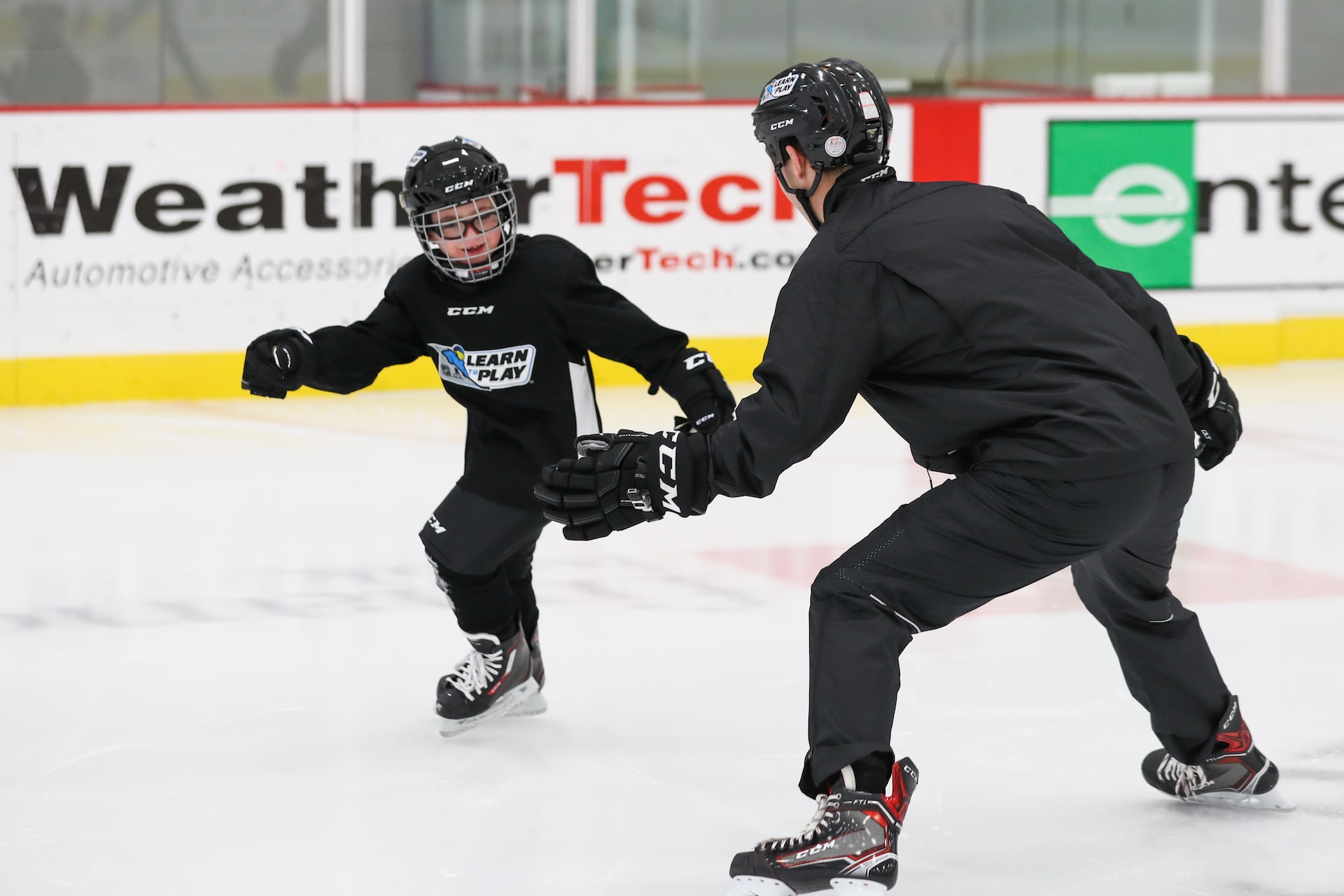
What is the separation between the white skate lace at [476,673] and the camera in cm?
361

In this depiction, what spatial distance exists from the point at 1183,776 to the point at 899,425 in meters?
0.90

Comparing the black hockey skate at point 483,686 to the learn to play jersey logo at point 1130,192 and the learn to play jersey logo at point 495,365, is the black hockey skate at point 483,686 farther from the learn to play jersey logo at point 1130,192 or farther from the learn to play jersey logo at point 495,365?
the learn to play jersey logo at point 1130,192

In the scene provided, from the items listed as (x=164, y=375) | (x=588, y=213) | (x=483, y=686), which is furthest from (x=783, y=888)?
(x=588, y=213)

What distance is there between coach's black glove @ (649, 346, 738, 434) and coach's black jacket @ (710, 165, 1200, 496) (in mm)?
789

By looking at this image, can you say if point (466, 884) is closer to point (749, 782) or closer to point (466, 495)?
point (749, 782)

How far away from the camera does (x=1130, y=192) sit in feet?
29.9

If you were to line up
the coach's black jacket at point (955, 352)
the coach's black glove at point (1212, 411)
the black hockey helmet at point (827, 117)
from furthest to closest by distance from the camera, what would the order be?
the coach's black glove at point (1212, 411) < the black hockey helmet at point (827, 117) < the coach's black jacket at point (955, 352)

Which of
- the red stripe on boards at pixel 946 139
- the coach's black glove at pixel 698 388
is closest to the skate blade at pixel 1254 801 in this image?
the coach's black glove at pixel 698 388

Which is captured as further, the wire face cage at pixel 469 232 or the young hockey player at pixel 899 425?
the wire face cage at pixel 469 232

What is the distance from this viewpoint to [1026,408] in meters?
2.46

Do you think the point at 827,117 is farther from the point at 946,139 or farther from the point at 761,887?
the point at 946,139

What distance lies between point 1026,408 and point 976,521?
168 millimetres

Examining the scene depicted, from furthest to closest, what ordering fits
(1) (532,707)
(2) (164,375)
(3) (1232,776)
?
(2) (164,375), (1) (532,707), (3) (1232,776)

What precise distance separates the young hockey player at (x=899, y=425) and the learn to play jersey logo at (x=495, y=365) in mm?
922
